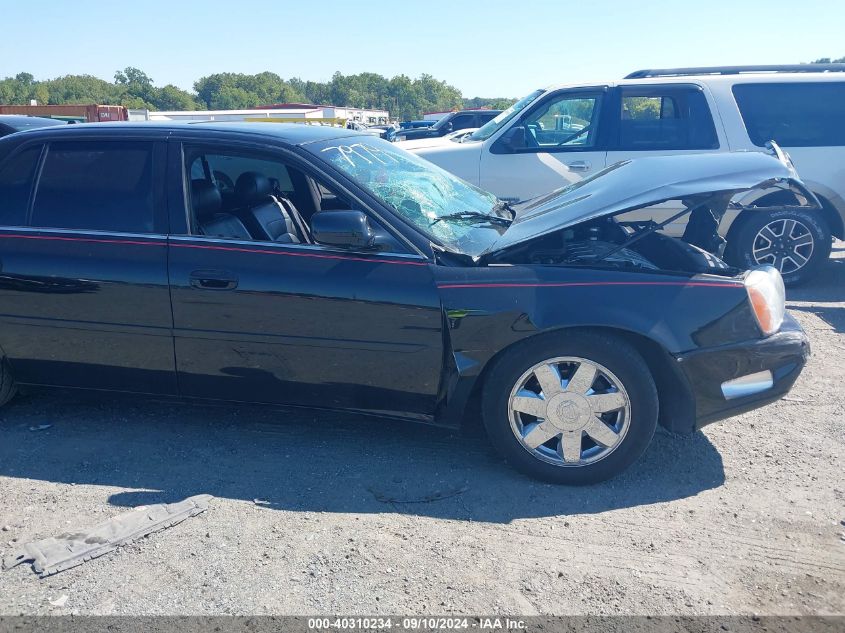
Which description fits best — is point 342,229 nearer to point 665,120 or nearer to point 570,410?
point 570,410

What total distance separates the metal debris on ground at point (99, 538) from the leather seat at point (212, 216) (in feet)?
4.34

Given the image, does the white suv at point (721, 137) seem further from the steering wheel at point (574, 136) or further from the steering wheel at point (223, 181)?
the steering wheel at point (223, 181)

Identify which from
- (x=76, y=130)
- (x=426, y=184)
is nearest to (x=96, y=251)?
(x=76, y=130)

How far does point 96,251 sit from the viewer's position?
376cm

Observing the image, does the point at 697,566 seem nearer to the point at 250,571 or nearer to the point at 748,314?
the point at 748,314

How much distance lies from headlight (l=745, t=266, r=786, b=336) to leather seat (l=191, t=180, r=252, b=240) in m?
2.47

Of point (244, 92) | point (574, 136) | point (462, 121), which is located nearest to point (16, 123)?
point (574, 136)

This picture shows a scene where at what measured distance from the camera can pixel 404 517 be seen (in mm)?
3273

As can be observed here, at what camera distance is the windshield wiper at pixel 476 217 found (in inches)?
159

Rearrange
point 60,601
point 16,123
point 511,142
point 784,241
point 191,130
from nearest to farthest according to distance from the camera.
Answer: point 60,601
point 191,130
point 784,241
point 511,142
point 16,123

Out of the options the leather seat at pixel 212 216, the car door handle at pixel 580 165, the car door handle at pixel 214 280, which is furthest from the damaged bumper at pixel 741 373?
the car door handle at pixel 580 165

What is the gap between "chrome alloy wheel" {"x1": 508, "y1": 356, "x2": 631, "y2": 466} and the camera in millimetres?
3412

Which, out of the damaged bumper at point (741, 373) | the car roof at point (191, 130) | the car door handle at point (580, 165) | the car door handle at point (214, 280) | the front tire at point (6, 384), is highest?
the car roof at point (191, 130)

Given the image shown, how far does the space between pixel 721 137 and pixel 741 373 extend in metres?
4.63
